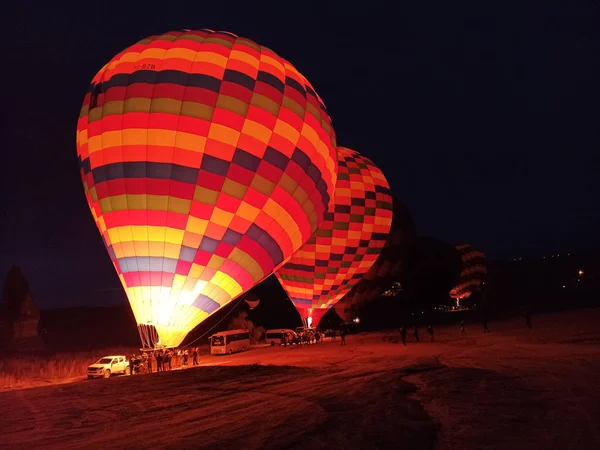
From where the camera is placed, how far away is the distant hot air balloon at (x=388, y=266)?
93.5ft

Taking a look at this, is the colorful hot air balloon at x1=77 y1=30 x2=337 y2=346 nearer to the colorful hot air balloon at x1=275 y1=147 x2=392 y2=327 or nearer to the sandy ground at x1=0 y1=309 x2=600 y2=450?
the sandy ground at x1=0 y1=309 x2=600 y2=450

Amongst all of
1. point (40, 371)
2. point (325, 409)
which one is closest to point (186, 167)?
point (325, 409)

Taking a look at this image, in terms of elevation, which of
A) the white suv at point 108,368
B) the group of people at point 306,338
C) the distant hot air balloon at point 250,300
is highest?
the distant hot air balloon at point 250,300

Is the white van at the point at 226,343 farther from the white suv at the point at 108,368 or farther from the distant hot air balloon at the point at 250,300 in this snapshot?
the distant hot air balloon at the point at 250,300

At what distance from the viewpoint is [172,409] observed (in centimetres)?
744

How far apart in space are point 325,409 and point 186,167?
24.1ft

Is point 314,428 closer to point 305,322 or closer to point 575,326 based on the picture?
point 305,322

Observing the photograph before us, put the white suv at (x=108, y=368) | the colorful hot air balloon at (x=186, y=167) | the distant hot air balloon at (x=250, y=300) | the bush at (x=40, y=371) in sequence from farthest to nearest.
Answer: the distant hot air balloon at (x=250, y=300), the white suv at (x=108, y=368), the bush at (x=40, y=371), the colorful hot air balloon at (x=186, y=167)

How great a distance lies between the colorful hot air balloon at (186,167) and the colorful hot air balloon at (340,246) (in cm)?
949

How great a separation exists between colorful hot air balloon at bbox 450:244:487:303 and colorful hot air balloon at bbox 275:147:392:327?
104 feet

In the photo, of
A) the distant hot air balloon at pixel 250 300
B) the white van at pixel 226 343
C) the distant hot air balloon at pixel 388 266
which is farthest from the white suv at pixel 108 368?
the distant hot air balloon at pixel 250 300

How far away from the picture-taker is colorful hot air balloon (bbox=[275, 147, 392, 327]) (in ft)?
74.8

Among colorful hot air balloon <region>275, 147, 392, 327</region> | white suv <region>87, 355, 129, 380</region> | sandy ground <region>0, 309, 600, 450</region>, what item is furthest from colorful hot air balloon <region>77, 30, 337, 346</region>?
colorful hot air balloon <region>275, 147, 392, 327</region>

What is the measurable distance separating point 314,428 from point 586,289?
139 feet
